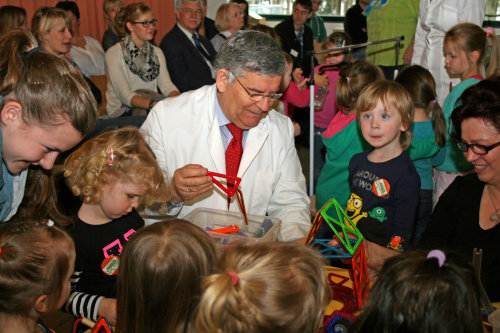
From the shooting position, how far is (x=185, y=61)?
4.88 meters

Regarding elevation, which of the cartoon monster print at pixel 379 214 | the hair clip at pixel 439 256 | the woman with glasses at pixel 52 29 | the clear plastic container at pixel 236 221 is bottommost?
the cartoon monster print at pixel 379 214

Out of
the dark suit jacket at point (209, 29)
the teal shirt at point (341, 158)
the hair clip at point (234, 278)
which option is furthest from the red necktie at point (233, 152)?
the dark suit jacket at point (209, 29)

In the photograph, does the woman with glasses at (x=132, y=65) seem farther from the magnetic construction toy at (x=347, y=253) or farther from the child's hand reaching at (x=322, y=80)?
the magnetic construction toy at (x=347, y=253)

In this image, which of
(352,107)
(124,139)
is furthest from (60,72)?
(352,107)

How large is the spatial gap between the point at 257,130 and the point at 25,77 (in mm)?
1219

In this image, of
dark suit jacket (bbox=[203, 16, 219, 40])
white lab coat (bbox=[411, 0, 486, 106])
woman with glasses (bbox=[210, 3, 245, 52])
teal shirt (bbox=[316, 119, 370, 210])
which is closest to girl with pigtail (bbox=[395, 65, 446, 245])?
teal shirt (bbox=[316, 119, 370, 210])

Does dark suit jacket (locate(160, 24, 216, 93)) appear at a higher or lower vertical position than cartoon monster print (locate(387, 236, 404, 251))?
higher

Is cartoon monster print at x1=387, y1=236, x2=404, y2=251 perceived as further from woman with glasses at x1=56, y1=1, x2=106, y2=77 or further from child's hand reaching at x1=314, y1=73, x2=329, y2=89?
woman with glasses at x1=56, y1=1, x2=106, y2=77

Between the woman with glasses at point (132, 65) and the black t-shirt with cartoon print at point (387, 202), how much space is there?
8.74 feet

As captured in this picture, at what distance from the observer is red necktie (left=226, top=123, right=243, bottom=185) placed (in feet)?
7.97

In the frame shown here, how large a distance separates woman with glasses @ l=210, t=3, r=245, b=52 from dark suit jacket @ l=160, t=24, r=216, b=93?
2.33 ft

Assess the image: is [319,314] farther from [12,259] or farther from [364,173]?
[364,173]

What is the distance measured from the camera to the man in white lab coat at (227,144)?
2244 mm

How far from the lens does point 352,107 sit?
341 centimetres
